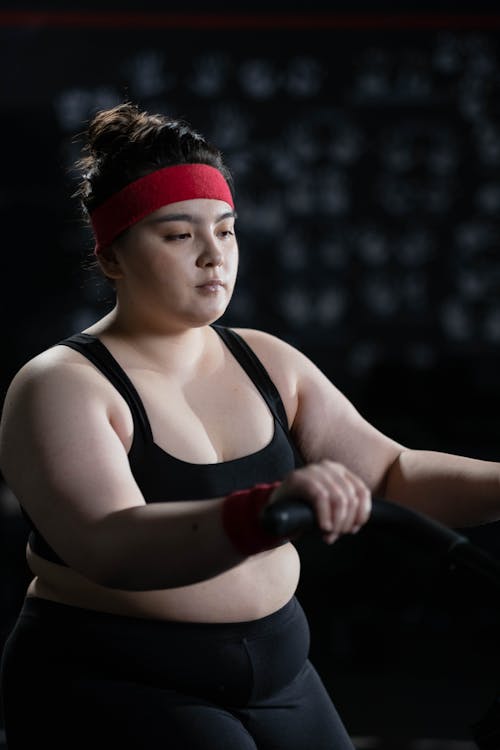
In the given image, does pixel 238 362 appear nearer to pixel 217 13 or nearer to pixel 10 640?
pixel 10 640

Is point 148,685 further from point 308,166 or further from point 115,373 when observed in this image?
point 308,166

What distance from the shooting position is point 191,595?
1.26 metres

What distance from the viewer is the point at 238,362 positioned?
1.45 m

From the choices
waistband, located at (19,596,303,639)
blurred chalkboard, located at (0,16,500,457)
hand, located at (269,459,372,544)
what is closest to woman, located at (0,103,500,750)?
waistband, located at (19,596,303,639)

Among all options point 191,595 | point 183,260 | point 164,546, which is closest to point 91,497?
point 164,546

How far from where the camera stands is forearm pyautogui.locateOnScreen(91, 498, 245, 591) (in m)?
1.04

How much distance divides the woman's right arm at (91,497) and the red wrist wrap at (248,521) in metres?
0.01

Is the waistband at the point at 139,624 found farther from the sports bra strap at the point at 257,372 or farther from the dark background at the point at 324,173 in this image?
the dark background at the point at 324,173

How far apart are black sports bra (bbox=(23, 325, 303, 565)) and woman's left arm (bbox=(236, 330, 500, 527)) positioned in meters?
0.10

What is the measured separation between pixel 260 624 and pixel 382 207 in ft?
5.60

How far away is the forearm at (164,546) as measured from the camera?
3.40 feet

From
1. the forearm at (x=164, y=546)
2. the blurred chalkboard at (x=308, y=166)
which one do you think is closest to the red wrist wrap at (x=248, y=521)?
the forearm at (x=164, y=546)

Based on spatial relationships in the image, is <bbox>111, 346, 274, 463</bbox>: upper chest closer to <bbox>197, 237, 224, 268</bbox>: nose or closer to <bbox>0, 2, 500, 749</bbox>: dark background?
<bbox>197, 237, 224, 268</bbox>: nose

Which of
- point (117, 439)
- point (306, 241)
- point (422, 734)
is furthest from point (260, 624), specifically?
point (306, 241)
